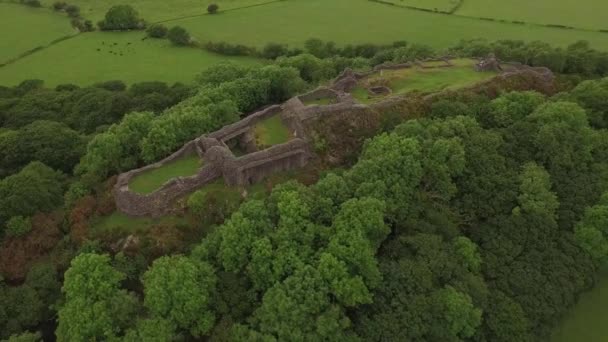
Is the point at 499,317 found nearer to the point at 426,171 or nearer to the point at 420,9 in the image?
the point at 426,171

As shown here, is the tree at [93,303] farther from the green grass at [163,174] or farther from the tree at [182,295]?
the green grass at [163,174]

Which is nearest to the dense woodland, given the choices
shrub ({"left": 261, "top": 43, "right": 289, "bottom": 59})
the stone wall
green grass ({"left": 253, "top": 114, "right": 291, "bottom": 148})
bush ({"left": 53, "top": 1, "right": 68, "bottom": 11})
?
the stone wall

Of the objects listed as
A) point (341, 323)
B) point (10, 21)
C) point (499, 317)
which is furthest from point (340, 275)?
point (10, 21)

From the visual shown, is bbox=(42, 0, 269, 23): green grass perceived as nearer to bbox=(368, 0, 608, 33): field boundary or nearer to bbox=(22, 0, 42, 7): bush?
bbox=(22, 0, 42, 7): bush

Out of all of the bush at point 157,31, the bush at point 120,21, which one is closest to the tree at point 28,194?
the bush at point 157,31

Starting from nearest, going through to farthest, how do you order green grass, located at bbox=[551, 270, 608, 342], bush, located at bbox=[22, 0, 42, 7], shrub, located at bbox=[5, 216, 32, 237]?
green grass, located at bbox=[551, 270, 608, 342] → shrub, located at bbox=[5, 216, 32, 237] → bush, located at bbox=[22, 0, 42, 7]

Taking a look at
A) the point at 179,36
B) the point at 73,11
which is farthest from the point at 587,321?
the point at 73,11

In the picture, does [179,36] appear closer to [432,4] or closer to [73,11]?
[73,11]
